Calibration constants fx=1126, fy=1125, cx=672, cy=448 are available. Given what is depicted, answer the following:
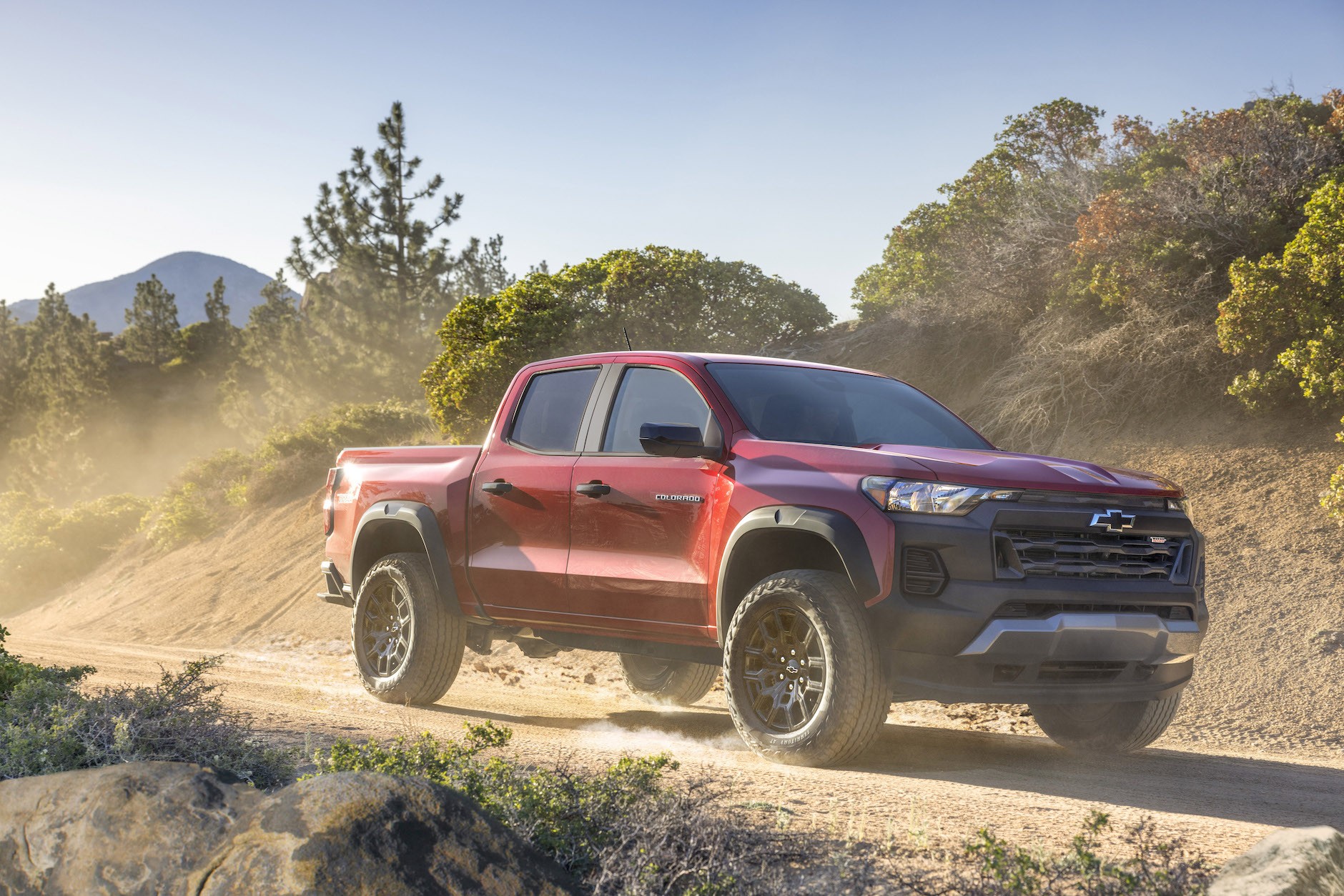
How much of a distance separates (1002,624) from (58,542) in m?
28.3

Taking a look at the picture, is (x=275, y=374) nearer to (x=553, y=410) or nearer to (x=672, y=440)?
(x=553, y=410)

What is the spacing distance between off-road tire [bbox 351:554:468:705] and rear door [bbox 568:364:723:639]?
131 cm

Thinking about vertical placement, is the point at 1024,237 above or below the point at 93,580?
above

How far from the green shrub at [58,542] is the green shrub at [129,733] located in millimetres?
24724

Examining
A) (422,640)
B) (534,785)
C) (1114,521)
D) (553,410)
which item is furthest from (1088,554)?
(422,640)

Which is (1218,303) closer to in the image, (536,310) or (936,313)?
(936,313)

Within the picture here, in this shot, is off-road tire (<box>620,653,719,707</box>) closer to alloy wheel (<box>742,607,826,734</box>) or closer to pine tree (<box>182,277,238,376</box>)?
alloy wheel (<box>742,607,826,734</box>)

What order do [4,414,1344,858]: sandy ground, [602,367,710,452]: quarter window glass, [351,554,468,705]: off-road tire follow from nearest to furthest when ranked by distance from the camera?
1. [4,414,1344,858]: sandy ground
2. [602,367,710,452]: quarter window glass
3. [351,554,468,705]: off-road tire

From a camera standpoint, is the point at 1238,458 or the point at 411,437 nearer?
the point at 1238,458

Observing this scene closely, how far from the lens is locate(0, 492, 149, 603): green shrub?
1048 inches

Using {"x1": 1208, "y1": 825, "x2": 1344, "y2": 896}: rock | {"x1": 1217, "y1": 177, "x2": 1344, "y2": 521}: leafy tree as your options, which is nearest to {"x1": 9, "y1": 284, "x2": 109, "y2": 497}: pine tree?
{"x1": 1217, "y1": 177, "x2": 1344, "y2": 521}: leafy tree

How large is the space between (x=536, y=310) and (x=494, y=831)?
710 inches

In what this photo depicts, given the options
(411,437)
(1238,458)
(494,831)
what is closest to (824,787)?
(494,831)

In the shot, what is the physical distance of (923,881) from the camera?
3.11 metres
